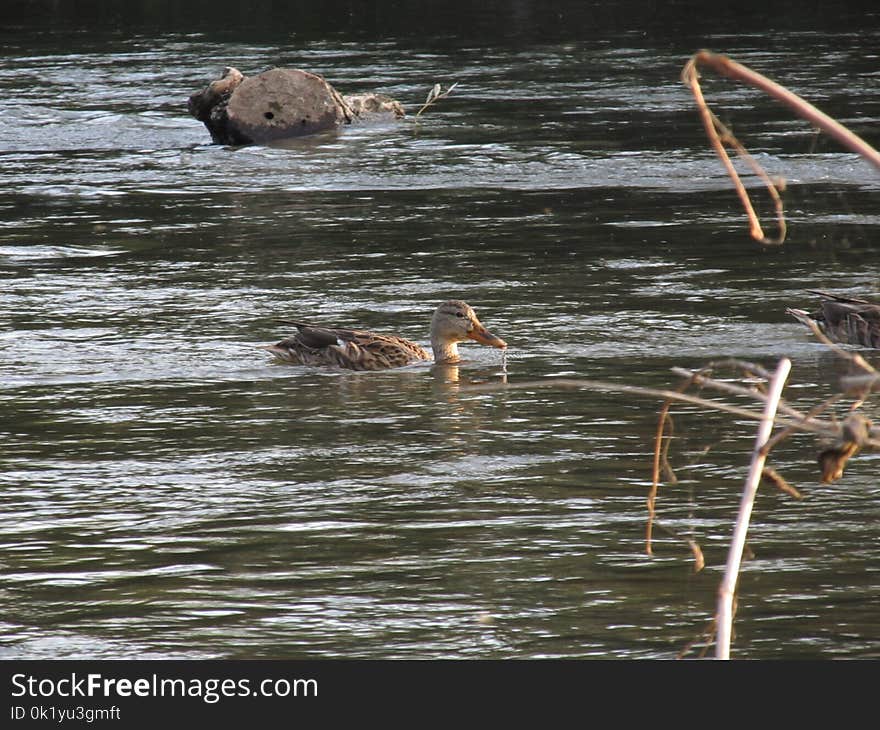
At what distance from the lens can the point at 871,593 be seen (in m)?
7.38

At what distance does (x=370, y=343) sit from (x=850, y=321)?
3.22 metres

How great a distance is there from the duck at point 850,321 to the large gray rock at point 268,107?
1308 cm

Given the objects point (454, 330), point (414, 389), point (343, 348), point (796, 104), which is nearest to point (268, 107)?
point (454, 330)

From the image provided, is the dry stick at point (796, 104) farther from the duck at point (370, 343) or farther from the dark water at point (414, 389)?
the duck at point (370, 343)

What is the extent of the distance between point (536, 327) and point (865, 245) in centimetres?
430

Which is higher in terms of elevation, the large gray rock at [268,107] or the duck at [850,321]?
the large gray rock at [268,107]

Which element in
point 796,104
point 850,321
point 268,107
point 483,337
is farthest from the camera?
→ point 268,107

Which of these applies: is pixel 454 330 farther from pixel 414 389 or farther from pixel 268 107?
pixel 268 107

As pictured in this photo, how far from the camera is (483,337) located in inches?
490

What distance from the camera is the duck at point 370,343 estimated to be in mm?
12188

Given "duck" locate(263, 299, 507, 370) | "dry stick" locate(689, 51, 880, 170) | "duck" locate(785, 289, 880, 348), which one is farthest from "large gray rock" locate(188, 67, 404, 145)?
"dry stick" locate(689, 51, 880, 170)

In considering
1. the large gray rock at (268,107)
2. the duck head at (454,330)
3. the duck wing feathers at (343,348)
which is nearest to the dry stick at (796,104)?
the duck wing feathers at (343,348)

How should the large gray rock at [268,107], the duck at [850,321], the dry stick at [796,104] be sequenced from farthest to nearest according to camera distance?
the large gray rock at [268,107] → the duck at [850,321] → the dry stick at [796,104]
